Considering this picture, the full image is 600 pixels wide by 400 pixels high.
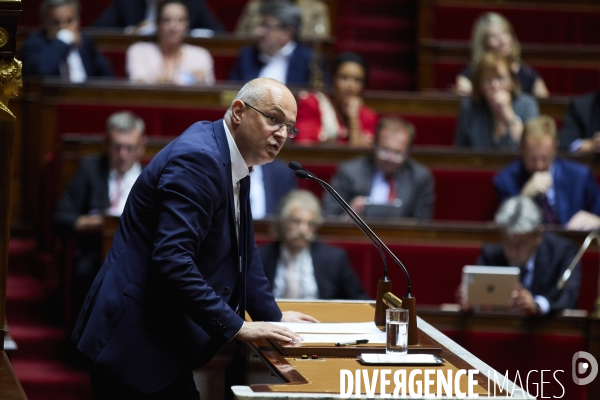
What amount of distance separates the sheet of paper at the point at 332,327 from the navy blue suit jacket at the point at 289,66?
107 inches

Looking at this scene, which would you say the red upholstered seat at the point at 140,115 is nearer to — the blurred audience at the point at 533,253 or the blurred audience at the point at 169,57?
the blurred audience at the point at 169,57

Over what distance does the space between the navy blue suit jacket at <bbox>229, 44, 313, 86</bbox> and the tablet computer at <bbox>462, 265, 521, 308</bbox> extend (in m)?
1.78

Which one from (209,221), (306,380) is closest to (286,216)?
(209,221)

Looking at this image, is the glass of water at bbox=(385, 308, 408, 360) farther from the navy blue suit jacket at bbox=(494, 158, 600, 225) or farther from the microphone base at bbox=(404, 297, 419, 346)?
the navy blue suit jacket at bbox=(494, 158, 600, 225)

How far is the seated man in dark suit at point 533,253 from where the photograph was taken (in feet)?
11.1

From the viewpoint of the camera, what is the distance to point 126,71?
4828 millimetres

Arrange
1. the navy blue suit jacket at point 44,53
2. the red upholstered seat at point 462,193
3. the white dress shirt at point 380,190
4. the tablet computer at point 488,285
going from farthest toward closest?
the navy blue suit jacket at point 44,53
the red upholstered seat at point 462,193
the white dress shirt at point 380,190
the tablet computer at point 488,285

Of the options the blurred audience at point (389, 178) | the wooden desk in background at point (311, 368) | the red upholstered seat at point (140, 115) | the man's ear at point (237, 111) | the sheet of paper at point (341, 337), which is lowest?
the wooden desk in background at point (311, 368)

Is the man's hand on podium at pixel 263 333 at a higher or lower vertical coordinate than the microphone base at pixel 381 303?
lower

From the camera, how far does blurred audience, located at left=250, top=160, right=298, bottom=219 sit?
12.6ft

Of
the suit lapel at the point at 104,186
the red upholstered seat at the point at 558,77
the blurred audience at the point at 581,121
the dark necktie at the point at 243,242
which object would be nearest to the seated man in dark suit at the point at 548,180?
the blurred audience at the point at 581,121

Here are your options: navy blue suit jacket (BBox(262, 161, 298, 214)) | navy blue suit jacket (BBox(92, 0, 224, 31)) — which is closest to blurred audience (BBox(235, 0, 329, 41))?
navy blue suit jacket (BBox(92, 0, 224, 31))

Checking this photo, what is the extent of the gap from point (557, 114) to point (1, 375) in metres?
3.45

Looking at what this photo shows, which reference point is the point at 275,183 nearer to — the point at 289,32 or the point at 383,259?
the point at 289,32
